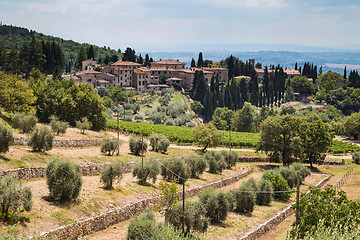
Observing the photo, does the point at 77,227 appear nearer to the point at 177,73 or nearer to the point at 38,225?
the point at 38,225

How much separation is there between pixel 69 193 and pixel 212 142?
33572mm

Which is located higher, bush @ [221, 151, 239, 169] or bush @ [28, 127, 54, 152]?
bush @ [28, 127, 54, 152]

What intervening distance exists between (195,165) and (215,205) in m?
12.5

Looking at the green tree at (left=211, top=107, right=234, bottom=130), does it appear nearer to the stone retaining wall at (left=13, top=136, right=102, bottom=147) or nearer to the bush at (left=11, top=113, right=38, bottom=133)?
the stone retaining wall at (left=13, top=136, right=102, bottom=147)

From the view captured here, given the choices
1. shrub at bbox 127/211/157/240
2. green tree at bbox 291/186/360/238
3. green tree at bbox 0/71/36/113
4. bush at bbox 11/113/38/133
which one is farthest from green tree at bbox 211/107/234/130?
shrub at bbox 127/211/157/240

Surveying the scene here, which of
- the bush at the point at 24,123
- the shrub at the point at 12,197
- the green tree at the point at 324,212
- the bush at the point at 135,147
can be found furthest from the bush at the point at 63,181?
the bush at the point at 135,147

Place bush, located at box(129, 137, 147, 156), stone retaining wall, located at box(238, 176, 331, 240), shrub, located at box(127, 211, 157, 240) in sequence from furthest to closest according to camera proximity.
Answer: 1. bush, located at box(129, 137, 147, 156)
2. stone retaining wall, located at box(238, 176, 331, 240)
3. shrub, located at box(127, 211, 157, 240)

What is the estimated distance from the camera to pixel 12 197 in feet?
61.2

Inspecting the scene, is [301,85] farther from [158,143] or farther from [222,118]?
[158,143]

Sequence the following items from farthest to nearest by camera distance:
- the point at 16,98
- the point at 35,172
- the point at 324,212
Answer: the point at 16,98 < the point at 35,172 < the point at 324,212

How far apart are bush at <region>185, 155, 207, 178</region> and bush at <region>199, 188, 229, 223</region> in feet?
37.9

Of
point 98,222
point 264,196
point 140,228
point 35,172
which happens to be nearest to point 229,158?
point 264,196

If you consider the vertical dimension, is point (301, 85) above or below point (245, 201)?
above

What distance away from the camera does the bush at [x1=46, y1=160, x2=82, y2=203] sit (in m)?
22.5
